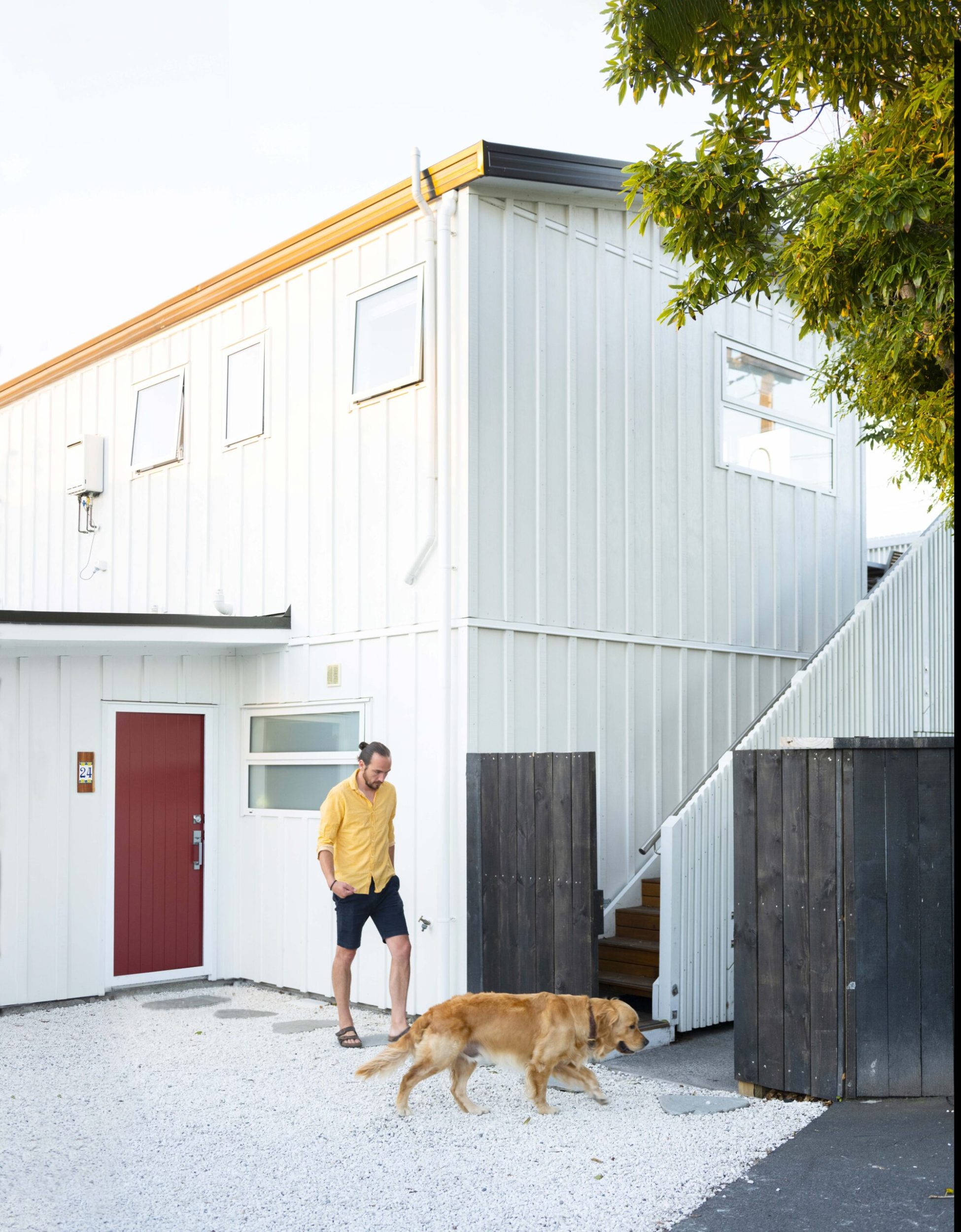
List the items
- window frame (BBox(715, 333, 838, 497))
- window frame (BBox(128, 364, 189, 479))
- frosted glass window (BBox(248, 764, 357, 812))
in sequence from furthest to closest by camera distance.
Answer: window frame (BBox(128, 364, 189, 479)), window frame (BBox(715, 333, 838, 497)), frosted glass window (BBox(248, 764, 357, 812))

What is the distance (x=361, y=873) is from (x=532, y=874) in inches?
41.7

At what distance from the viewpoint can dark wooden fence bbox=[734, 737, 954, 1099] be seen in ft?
19.5

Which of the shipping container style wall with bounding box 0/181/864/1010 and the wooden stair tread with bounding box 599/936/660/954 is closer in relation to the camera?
the wooden stair tread with bounding box 599/936/660/954

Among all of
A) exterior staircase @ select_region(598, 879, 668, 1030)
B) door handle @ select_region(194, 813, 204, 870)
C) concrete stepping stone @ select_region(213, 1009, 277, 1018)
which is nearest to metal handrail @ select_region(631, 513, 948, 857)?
exterior staircase @ select_region(598, 879, 668, 1030)

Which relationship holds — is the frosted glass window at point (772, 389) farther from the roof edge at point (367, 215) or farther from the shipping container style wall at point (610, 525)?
the roof edge at point (367, 215)

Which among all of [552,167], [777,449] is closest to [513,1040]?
[552,167]

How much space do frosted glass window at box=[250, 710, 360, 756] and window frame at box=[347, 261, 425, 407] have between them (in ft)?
7.71

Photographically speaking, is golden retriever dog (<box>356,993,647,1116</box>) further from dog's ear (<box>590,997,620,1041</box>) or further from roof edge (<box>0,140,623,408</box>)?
roof edge (<box>0,140,623,408</box>)

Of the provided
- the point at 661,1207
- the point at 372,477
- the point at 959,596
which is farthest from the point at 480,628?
the point at 959,596

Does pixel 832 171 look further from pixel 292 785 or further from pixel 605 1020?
pixel 292 785

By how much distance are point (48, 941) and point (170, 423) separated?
4.79 m

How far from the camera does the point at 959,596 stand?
277cm

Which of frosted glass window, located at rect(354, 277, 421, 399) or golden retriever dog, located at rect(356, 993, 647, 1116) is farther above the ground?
frosted glass window, located at rect(354, 277, 421, 399)

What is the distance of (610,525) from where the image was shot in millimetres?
9500
